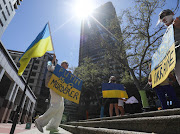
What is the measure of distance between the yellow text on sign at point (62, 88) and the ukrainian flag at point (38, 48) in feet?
2.51

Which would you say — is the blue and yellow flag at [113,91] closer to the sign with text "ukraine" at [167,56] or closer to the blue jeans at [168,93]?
the blue jeans at [168,93]

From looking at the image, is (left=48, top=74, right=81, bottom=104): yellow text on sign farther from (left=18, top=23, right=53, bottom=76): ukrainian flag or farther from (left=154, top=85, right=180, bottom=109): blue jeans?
(left=154, top=85, right=180, bottom=109): blue jeans

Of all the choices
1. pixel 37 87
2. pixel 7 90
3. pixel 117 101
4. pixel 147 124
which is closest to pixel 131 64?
pixel 117 101

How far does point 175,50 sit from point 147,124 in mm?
1239

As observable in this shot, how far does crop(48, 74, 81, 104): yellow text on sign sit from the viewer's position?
324 cm

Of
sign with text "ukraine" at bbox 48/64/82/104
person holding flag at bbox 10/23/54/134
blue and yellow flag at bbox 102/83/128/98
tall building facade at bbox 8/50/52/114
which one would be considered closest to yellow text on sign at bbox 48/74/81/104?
sign with text "ukraine" at bbox 48/64/82/104

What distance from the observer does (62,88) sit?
3.42 metres

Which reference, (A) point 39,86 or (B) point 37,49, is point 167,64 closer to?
(B) point 37,49

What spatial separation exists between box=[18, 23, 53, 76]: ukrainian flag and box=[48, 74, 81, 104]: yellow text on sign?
30.1 inches

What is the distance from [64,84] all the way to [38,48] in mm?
1286

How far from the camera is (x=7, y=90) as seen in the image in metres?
16.5

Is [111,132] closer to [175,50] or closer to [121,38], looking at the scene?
[175,50]

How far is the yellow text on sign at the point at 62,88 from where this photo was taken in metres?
3.24

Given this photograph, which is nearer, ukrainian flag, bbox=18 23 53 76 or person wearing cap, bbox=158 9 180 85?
person wearing cap, bbox=158 9 180 85
